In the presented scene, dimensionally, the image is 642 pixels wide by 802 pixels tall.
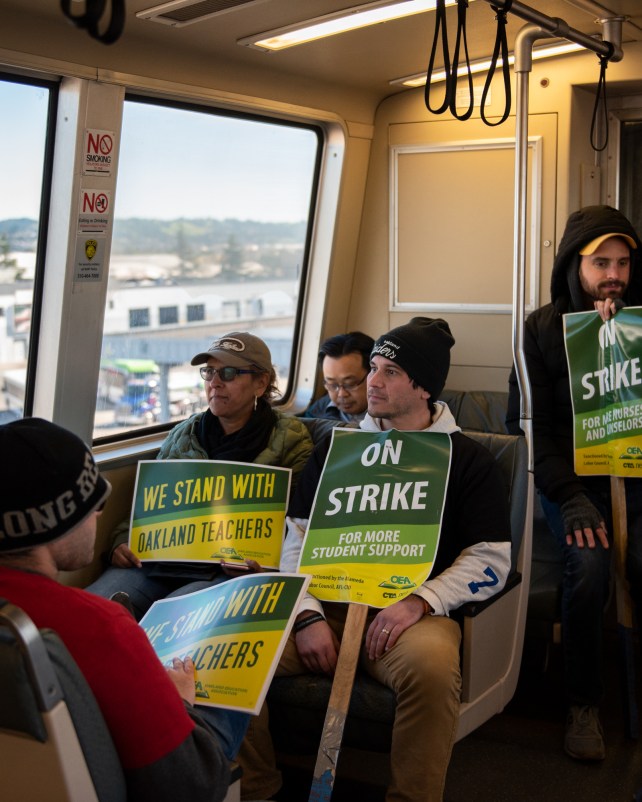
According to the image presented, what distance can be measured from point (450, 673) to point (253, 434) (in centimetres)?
151

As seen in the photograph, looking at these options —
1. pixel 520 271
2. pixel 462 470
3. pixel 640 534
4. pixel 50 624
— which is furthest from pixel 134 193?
pixel 50 624

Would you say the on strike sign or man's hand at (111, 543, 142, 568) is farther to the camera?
the on strike sign

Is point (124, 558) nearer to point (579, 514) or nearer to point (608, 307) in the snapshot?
point (579, 514)

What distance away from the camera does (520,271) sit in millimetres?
4008

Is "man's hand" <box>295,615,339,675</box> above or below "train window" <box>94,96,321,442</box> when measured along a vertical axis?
below

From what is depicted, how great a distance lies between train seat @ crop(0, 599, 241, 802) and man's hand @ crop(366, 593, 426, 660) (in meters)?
1.43

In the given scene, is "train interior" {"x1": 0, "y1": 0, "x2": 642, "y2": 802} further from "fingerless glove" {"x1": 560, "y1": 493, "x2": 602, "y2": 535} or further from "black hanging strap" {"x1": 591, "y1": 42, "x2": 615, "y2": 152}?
"fingerless glove" {"x1": 560, "y1": 493, "x2": 602, "y2": 535}

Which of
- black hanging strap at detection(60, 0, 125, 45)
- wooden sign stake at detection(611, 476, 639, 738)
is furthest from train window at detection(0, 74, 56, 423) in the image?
wooden sign stake at detection(611, 476, 639, 738)

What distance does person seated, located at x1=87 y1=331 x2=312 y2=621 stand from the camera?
4.17 m

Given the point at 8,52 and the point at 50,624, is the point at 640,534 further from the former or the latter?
the point at 8,52

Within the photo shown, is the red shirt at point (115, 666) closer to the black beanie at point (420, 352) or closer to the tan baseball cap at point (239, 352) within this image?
the black beanie at point (420, 352)

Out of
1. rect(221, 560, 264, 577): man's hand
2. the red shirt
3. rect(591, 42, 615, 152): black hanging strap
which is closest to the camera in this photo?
the red shirt

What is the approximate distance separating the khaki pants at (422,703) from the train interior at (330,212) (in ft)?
2.35

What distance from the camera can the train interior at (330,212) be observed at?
12.9 feet
